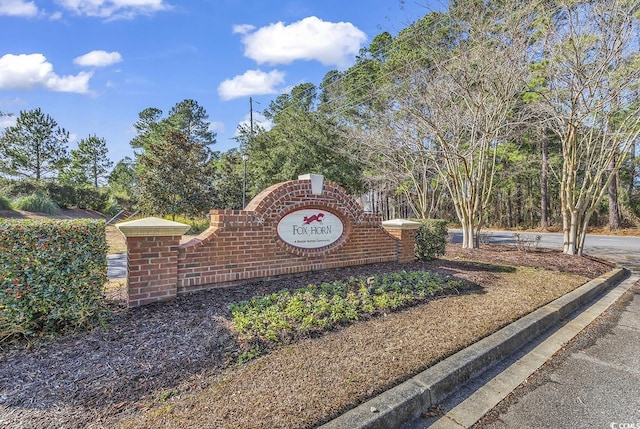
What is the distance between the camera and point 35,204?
624 inches

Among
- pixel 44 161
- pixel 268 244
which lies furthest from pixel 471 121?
pixel 44 161

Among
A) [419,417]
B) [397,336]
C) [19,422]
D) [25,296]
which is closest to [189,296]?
[25,296]

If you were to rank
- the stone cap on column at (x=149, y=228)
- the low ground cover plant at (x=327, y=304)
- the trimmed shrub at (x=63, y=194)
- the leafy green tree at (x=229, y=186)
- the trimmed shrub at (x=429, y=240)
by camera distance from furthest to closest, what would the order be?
1. the trimmed shrub at (x=63, y=194)
2. the leafy green tree at (x=229, y=186)
3. the trimmed shrub at (x=429, y=240)
4. the stone cap on column at (x=149, y=228)
5. the low ground cover plant at (x=327, y=304)

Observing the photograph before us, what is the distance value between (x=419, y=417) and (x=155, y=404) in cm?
164

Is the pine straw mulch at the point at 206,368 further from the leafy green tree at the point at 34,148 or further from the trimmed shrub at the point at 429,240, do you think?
the leafy green tree at the point at 34,148

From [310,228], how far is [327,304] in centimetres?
155

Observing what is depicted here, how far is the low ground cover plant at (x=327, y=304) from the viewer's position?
2.79m

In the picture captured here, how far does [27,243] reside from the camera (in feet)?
8.11

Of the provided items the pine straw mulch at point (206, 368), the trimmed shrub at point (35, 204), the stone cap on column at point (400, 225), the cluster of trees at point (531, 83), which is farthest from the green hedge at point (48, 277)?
the trimmed shrub at point (35, 204)

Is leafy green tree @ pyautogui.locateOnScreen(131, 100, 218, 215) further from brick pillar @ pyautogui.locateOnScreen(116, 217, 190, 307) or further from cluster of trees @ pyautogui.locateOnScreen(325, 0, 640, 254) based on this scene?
brick pillar @ pyautogui.locateOnScreen(116, 217, 190, 307)

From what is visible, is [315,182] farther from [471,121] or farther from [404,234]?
[471,121]

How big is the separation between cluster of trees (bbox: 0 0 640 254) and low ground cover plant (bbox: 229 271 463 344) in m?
3.83

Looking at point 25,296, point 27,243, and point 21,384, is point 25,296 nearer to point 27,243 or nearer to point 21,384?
point 27,243

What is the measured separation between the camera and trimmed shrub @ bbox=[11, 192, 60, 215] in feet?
50.6
